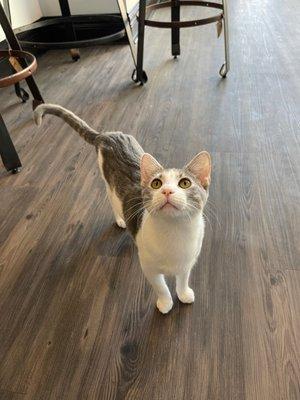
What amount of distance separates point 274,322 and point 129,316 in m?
0.45

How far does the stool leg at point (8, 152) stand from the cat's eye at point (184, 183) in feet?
3.75

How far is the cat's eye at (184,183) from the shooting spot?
2.53 feet

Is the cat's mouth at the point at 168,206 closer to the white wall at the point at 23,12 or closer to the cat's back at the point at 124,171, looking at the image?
the cat's back at the point at 124,171

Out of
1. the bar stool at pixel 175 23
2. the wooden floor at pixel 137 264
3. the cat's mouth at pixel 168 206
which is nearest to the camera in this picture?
the cat's mouth at pixel 168 206

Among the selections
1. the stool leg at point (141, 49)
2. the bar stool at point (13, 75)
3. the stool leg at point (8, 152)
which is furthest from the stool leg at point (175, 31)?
the stool leg at point (8, 152)

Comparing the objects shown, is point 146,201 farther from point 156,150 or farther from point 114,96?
point 114,96

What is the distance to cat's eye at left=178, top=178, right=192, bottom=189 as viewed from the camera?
771 millimetres

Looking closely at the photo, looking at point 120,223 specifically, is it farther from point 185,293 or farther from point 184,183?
point 184,183

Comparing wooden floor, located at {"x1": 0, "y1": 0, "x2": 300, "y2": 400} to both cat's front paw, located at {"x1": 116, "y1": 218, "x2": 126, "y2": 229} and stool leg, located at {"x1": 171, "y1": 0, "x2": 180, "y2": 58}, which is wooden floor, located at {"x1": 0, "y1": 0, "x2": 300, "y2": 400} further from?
stool leg, located at {"x1": 171, "y1": 0, "x2": 180, "y2": 58}

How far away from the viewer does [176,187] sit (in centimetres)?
74

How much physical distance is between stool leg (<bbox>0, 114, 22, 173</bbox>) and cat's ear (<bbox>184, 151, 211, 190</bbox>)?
3.72 ft

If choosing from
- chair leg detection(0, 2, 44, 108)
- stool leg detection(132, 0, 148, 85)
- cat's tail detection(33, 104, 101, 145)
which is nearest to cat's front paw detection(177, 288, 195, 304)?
cat's tail detection(33, 104, 101, 145)

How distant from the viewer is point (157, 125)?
6.40ft

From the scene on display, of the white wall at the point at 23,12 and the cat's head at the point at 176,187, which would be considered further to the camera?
the white wall at the point at 23,12
